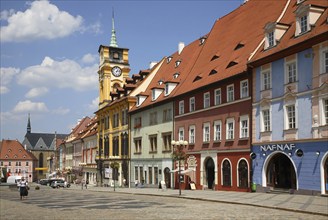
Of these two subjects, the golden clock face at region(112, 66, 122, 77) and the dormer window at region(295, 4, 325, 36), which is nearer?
the dormer window at region(295, 4, 325, 36)

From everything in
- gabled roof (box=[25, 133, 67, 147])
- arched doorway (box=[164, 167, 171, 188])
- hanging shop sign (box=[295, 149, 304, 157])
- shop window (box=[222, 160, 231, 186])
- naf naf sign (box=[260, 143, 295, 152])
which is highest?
gabled roof (box=[25, 133, 67, 147])

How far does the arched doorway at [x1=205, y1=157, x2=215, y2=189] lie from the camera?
41312 millimetres

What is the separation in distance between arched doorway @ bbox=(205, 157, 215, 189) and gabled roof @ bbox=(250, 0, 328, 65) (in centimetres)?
1096

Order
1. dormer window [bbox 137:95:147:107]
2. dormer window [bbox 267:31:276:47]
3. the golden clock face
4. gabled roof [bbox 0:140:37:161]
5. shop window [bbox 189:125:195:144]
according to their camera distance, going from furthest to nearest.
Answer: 1. gabled roof [bbox 0:140:37:161]
2. the golden clock face
3. dormer window [bbox 137:95:147:107]
4. shop window [bbox 189:125:195:144]
5. dormer window [bbox 267:31:276:47]

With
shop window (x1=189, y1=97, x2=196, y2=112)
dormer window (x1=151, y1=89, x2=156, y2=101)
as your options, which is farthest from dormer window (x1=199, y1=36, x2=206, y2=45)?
shop window (x1=189, y1=97, x2=196, y2=112)

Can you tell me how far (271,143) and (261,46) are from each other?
8092 mm

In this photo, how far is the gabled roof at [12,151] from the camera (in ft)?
490

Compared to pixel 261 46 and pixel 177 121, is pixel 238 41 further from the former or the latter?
pixel 177 121

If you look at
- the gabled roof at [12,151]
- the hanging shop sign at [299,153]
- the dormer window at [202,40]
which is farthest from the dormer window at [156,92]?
the gabled roof at [12,151]

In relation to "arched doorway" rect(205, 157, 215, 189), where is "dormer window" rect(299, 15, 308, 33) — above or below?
above

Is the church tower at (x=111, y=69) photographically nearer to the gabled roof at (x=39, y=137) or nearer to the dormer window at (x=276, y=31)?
the dormer window at (x=276, y=31)

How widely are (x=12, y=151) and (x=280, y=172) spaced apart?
13273 cm

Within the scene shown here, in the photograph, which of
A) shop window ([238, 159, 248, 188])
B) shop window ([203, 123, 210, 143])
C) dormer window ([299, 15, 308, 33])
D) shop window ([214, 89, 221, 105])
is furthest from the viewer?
shop window ([203, 123, 210, 143])

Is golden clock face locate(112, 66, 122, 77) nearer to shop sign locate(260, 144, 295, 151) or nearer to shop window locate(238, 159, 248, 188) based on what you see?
shop window locate(238, 159, 248, 188)
